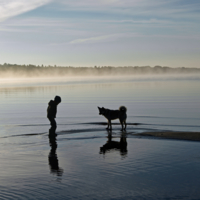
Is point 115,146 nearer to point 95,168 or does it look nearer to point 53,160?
point 53,160

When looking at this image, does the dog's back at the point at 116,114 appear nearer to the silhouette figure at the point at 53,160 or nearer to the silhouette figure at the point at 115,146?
the silhouette figure at the point at 115,146

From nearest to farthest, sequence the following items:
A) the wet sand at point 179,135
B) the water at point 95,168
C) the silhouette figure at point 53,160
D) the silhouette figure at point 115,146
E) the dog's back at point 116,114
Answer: the water at point 95,168 → the silhouette figure at point 53,160 → the silhouette figure at point 115,146 → the wet sand at point 179,135 → the dog's back at point 116,114

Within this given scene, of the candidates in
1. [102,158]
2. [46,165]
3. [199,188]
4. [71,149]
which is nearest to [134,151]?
[102,158]

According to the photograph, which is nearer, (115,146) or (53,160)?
(53,160)

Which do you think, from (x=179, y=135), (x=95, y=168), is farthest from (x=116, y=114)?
(x=95, y=168)

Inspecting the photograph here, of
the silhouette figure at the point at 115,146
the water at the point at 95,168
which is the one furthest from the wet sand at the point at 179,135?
the silhouette figure at the point at 115,146

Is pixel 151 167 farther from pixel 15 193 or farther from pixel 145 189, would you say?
pixel 15 193

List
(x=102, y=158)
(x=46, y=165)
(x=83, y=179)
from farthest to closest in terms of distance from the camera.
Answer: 1. (x=102, y=158)
2. (x=46, y=165)
3. (x=83, y=179)

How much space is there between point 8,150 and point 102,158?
177 inches

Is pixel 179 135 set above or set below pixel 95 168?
above

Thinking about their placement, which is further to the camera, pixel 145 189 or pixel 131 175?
pixel 131 175

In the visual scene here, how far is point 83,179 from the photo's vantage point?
9.60m

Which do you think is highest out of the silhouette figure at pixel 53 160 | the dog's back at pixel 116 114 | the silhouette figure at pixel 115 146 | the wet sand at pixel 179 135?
the dog's back at pixel 116 114

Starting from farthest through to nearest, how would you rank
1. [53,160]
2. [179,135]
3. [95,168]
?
[179,135] < [53,160] < [95,168]
